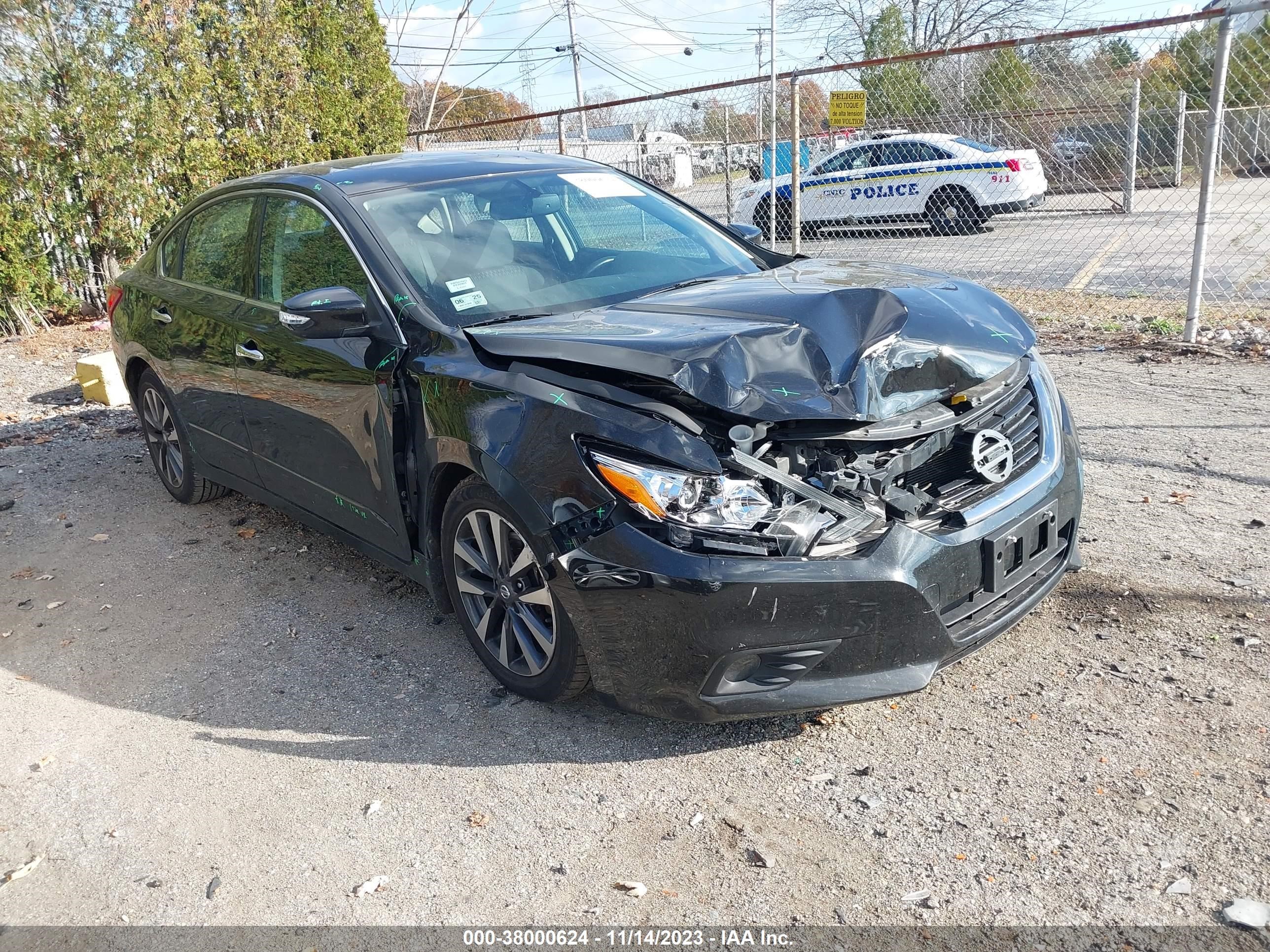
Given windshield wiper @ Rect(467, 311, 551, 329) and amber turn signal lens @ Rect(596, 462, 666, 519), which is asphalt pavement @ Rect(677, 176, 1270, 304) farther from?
amber turn signal lens @ Rect(596, 462, 666, 519)

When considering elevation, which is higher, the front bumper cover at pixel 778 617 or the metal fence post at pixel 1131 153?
the metal fence post at pixel 1131 153

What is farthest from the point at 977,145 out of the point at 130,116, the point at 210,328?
the point at 210,328

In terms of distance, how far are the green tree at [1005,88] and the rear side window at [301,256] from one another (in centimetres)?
735

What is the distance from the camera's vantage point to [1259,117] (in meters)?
8.41

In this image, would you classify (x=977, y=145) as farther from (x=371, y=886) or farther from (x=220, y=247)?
(x=371, y=886)

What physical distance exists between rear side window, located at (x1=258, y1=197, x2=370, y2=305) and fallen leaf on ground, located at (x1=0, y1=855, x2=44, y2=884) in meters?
2.00

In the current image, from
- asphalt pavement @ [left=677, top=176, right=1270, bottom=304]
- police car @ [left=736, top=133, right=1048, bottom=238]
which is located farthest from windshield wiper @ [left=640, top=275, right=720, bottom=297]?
police car @ [left=736, top=133, right=1048, bottom=238]

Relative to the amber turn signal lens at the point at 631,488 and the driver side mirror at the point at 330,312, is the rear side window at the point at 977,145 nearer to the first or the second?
the driver side mirror at the point at 330,312

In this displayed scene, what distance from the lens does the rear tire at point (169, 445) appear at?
538cm

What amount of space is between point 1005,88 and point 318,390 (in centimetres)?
893

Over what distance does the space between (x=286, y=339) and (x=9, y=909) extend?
2193 mm

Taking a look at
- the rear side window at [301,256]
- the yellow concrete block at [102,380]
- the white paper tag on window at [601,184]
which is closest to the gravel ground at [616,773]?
the rear side window at [301,256]

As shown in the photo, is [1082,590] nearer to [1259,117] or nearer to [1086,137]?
[1259,117]

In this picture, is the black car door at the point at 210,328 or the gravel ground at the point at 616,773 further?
the black car door at the point at 210,328
